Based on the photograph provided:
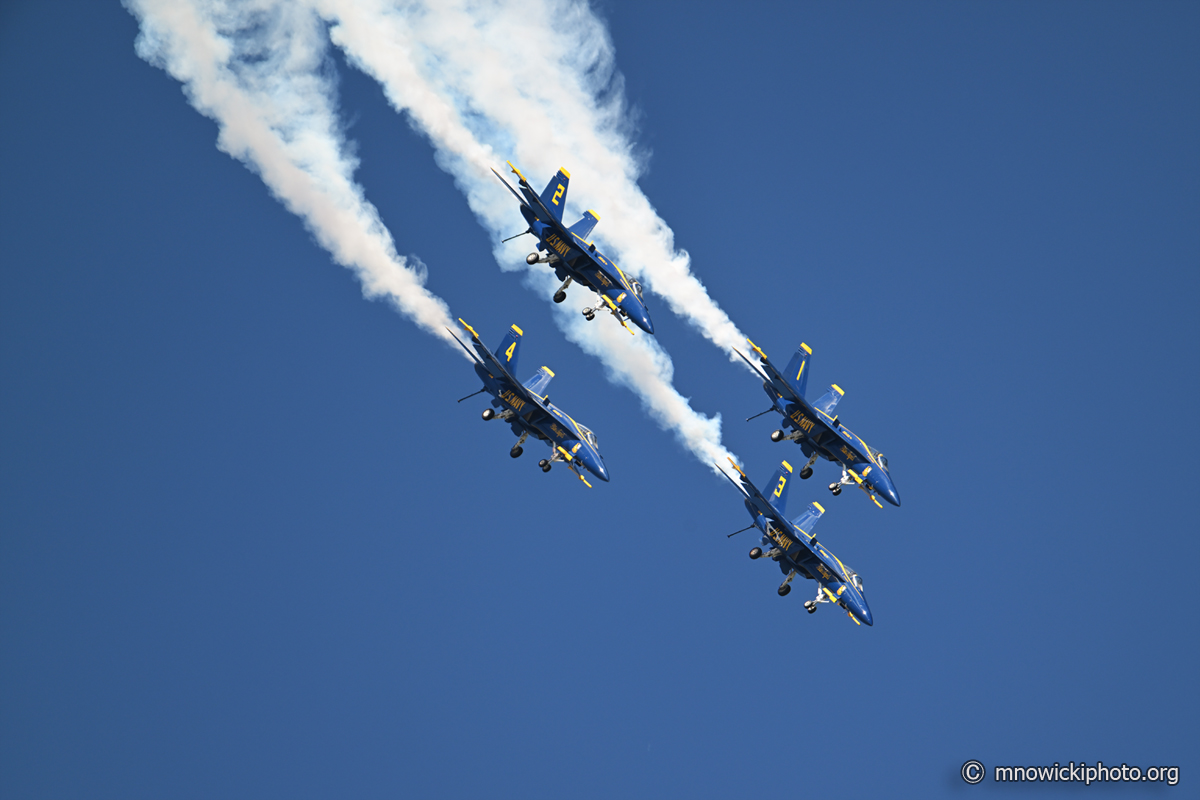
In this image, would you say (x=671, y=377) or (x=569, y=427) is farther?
(x=671, y=377)

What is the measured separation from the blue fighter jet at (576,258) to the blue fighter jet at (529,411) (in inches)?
155

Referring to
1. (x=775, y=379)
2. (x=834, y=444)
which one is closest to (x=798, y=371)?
(x=775, y=379)

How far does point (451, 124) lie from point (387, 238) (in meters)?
6.07

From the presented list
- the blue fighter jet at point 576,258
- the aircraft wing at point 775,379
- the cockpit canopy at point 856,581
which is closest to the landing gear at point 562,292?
the blue fighter jet at point 576,258

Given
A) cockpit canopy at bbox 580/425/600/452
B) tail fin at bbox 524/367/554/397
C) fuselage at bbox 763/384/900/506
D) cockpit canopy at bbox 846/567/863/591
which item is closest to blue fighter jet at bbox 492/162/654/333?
tail fin at bbox 524/367/554/397

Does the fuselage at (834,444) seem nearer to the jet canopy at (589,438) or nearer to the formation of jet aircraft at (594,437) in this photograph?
the formation of jet aircraft at (594,437)

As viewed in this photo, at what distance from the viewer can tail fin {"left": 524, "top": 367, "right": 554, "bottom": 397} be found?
57.6 m

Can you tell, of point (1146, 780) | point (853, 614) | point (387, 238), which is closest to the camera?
point (387, 238)

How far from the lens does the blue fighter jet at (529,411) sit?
181 ft

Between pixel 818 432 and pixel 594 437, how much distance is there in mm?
10847

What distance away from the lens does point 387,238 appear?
193 ft

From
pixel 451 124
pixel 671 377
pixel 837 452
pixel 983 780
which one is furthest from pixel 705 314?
pixel 983 780

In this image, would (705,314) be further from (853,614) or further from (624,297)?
(853,614)

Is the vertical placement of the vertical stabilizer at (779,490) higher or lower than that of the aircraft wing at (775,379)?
lower
